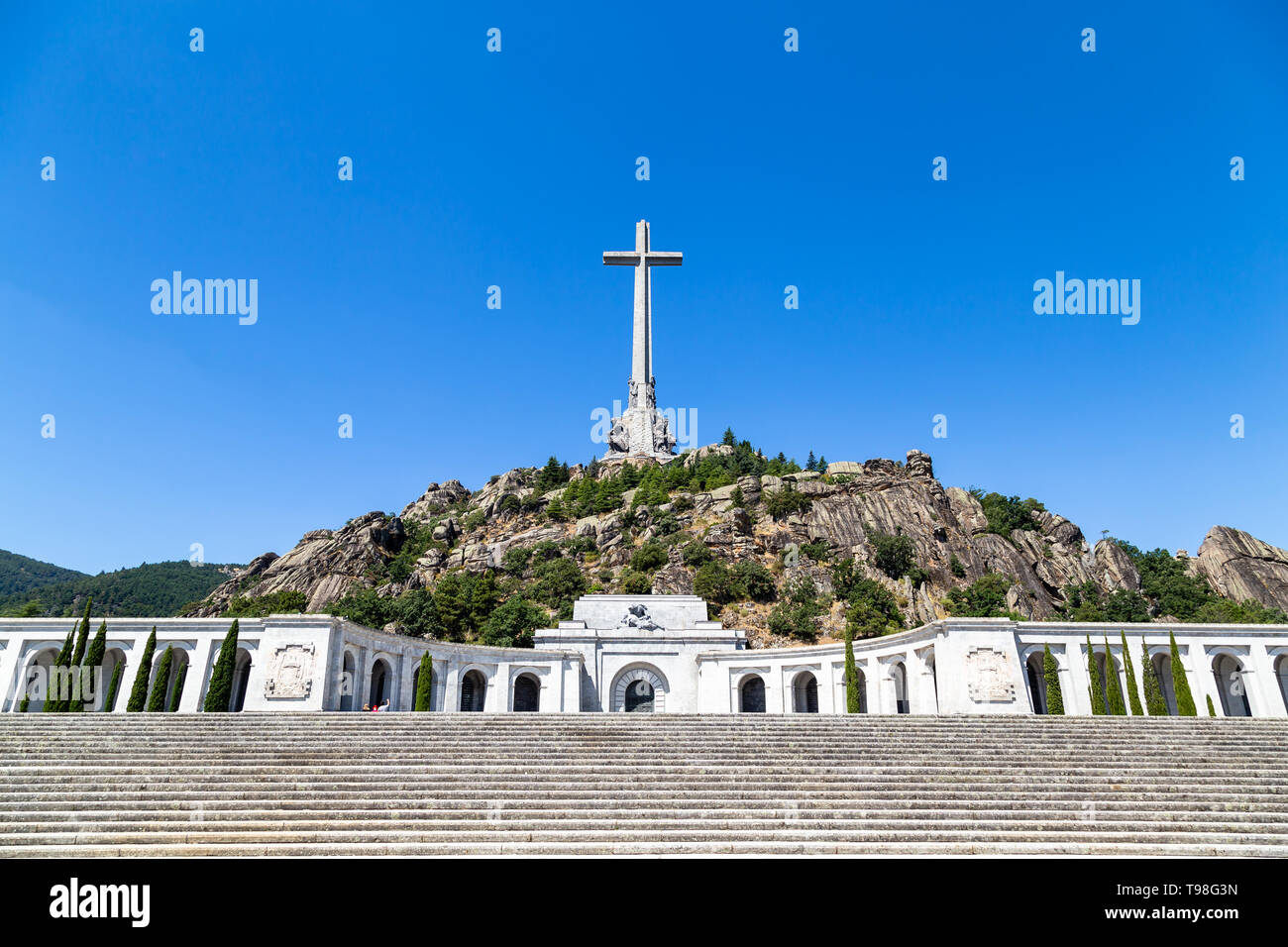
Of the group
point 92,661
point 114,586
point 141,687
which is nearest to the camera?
point 141,687

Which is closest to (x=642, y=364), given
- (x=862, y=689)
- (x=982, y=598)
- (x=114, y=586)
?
(x=982, y=598)

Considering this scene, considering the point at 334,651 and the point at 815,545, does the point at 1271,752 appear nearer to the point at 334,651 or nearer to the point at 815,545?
the point at 334,651

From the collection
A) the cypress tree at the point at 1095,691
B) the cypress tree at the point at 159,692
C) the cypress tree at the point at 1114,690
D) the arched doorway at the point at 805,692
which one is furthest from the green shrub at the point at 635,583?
the cypress tree at the point at 1114,690

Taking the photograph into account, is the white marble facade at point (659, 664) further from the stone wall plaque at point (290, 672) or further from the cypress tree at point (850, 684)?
the cypress tree at point (850, 684)

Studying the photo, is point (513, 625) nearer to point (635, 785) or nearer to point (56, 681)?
point (56, 681)
